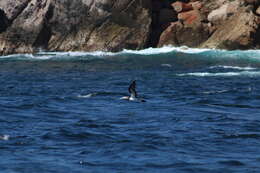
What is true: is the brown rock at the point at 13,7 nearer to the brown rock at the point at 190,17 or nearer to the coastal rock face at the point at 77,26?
the coastal rock face at the point at 77,26

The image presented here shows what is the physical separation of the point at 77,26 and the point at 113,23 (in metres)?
3.40

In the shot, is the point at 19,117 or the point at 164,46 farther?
the point at 164,46

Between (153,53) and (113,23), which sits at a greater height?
(113,23)

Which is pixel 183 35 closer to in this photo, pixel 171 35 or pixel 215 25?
pixel 171 35

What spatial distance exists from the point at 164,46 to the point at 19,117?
3844 centimetres

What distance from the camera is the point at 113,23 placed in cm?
6269

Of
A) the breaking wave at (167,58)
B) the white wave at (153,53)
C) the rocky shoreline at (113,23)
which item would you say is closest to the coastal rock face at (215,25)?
the rocky shoreline at (113,23)

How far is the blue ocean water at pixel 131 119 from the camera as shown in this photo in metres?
17.5

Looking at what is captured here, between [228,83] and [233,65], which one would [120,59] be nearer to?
[233,65]

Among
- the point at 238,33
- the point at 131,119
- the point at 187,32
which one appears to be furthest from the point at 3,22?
the point at 131,119

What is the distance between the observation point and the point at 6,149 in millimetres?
18641

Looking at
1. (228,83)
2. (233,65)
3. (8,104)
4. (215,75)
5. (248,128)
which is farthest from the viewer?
(233,65)

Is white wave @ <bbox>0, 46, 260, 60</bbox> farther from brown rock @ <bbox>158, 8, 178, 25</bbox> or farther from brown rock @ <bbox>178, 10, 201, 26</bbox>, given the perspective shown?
brown rock @ <bbox>158, 8, 178, 25</bbox>

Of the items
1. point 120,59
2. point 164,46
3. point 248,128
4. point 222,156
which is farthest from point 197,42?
point 222,156
